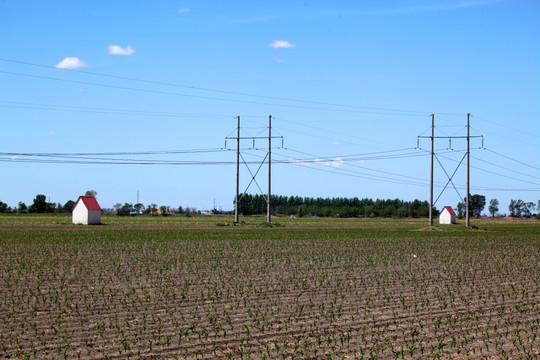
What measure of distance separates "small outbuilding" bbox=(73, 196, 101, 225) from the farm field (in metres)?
44.2

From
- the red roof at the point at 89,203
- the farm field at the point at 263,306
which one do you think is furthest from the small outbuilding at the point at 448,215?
the farm field at the point at 263,306

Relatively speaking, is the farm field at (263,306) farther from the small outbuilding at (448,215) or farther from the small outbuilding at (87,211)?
the small outbuilding at (448,215)

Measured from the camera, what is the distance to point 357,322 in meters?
15.2

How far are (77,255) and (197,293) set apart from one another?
13519mm

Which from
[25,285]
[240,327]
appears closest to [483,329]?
[240,327]

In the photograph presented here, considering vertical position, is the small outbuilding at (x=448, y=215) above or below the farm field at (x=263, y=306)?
above

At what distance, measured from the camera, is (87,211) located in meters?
75.0

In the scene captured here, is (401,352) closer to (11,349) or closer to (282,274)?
(11,349)

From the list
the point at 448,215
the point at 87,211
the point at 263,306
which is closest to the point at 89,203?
the point at 87,211

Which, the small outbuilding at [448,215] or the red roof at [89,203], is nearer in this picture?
the red roof at [89,203]

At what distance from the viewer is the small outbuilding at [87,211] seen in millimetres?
75250

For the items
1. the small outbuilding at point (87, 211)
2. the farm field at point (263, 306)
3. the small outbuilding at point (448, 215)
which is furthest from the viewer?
the small outbuilding at point (448, 215)

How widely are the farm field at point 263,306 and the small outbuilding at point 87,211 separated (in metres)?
44.2

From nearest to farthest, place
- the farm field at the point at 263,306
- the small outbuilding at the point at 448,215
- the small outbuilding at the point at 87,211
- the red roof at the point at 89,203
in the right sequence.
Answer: the farm field at the point at 263,306 < the small outbuilding at the point at 87,211 < the red roof at the point at 89,203 < the small outbuilding at the point at 448,215
